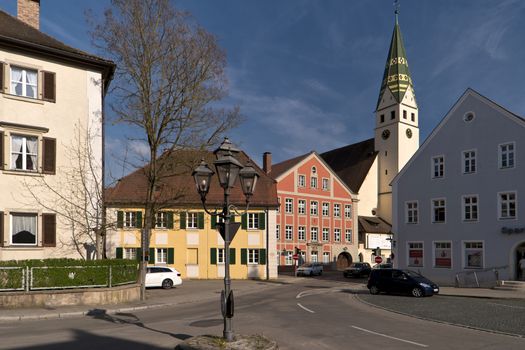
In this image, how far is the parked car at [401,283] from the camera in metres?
24.0

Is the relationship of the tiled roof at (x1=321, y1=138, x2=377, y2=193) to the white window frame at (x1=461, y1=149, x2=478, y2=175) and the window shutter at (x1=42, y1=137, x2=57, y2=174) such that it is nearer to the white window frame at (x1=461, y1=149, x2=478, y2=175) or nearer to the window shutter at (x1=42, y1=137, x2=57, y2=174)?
the white window frame at (x1=461, y1=149, x2=478, y2=175)

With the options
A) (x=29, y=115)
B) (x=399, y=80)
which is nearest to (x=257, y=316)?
(x=29, y=115)

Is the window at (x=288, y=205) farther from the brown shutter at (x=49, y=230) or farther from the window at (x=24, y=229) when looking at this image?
the window at (x=24, y=229)

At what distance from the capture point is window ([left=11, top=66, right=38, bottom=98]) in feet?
70.0

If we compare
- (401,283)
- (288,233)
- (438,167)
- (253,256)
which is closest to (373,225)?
(288,233)

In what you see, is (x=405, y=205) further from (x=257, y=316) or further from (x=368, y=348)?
(x=368, y=348)

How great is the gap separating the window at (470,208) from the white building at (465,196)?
62 millimetres

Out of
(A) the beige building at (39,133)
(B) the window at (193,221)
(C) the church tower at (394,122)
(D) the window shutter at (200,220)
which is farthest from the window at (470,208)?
(C) the church tower at (394,122)

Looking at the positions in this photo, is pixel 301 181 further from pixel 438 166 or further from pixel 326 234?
pixel 438 166

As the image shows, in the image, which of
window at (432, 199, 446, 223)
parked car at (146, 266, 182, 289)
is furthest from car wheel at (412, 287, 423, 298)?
parked car at (146, 266, 182, 289)

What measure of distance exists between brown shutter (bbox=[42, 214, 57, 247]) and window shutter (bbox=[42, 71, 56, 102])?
5.44 meters

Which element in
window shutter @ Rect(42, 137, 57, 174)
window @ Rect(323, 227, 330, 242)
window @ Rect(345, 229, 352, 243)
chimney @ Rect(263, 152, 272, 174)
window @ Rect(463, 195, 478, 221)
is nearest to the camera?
window shutter @ Rect(42, 137, 57, 174)

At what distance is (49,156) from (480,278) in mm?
25696

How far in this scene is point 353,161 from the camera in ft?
239
